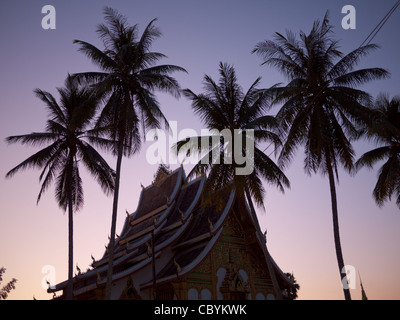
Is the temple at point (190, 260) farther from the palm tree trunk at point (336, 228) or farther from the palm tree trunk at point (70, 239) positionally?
the palm tree trunk at point (336, 228)

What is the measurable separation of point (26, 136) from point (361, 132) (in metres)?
16.7

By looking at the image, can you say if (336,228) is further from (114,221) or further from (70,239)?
(70,239)

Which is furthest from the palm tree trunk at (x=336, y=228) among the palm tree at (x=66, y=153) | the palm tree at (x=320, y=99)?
the palm tree at (x=66, y=153)

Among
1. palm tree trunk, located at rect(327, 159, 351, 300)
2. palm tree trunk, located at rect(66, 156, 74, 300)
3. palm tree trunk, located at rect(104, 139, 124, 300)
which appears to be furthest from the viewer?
palm tree trunk, located at rect(66, 156, 74, 300)

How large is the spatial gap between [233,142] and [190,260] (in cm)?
775

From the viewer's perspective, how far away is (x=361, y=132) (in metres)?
22.9

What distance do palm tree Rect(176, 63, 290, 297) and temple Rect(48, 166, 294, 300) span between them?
211cm

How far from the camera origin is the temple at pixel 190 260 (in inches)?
920

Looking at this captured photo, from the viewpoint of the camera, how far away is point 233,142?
19.8m

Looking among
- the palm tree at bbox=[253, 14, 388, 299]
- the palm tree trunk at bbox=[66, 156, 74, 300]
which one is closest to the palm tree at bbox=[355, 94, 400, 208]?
the palm tree at bbox=[253, 14, 388, 299]

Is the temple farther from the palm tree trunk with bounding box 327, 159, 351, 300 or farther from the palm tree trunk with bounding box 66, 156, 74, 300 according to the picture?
the palm tree trunk with bounding box 327, 159, 351, 300

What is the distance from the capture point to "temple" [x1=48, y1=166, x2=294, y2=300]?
23.4 metres

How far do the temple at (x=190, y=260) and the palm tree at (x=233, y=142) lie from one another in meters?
2.11
